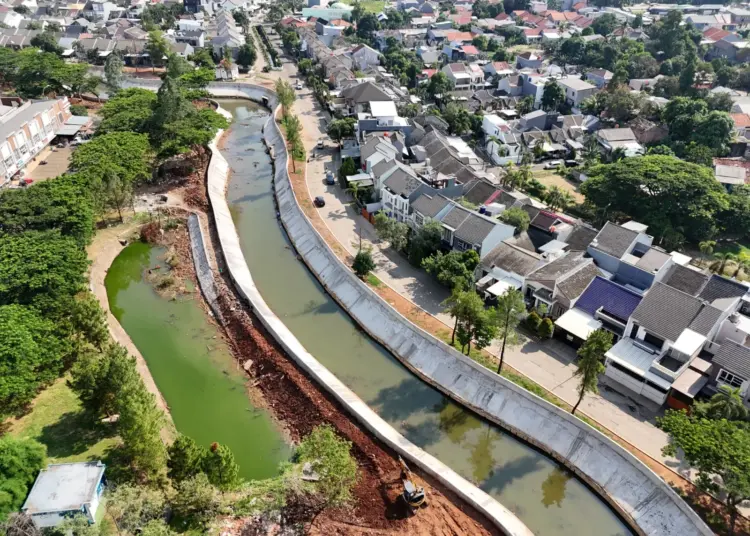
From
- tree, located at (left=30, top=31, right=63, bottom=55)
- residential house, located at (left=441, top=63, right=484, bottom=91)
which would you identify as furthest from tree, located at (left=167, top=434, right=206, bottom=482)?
tree, located at (left=30, top=31, right=63, bottom=55)

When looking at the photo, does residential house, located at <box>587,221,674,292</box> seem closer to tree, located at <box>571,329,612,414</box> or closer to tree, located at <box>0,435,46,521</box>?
tree, located at <box>571,329,612,414</box>

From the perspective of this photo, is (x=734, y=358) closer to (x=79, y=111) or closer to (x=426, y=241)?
(x=426, y=241)

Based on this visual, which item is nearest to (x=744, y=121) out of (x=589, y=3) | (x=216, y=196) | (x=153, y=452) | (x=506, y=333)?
(x=506, y=333)

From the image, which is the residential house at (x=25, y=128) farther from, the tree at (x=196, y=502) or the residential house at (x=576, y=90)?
the residential house at (x=576, y=90)

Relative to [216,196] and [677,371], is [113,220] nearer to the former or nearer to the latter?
[216,196]

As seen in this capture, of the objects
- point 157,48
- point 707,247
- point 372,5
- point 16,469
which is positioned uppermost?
point 16,469

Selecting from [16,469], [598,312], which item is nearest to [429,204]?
[598,312]
